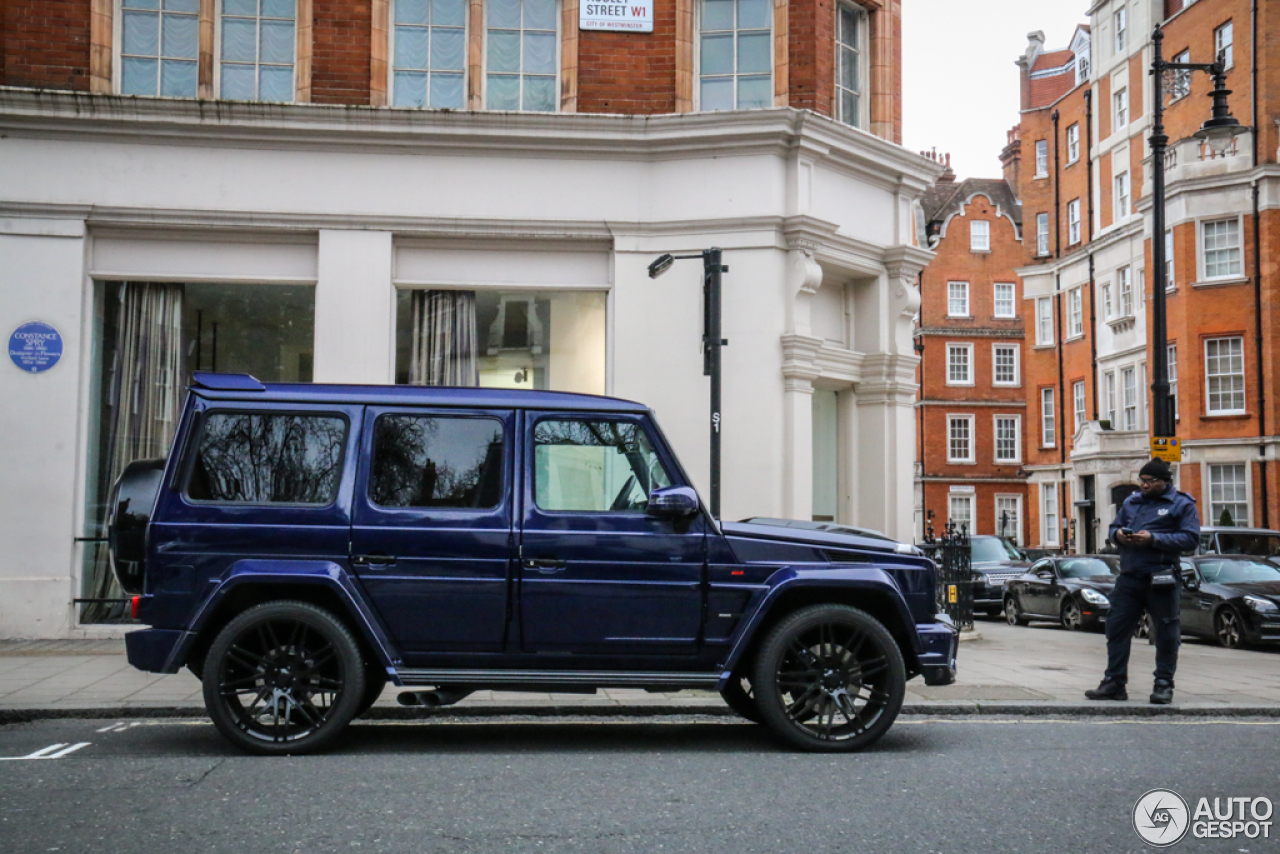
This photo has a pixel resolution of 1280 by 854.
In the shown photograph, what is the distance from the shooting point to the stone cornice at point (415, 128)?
513 inches

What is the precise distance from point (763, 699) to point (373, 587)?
2193 mm

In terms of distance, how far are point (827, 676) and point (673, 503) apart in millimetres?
1292

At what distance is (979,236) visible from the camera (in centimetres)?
Result: 6188

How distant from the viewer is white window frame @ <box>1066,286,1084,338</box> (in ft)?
153

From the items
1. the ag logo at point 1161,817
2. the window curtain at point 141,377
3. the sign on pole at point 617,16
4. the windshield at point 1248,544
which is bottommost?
the ag logo at point 1161,817

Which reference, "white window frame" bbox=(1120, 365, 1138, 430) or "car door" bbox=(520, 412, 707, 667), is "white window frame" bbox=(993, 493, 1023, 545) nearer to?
"white window frame" bbox=(1120, 365, 1138, 430)

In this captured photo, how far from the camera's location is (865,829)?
518 centimetres

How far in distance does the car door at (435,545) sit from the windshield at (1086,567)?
55.0ft

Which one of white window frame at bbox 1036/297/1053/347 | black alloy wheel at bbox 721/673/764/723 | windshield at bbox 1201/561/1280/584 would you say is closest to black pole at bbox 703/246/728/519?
black alloy wheel at bbox 721/673/764/723

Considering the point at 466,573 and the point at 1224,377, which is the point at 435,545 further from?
the point at 1224,377

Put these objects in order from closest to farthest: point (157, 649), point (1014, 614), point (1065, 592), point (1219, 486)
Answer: point (157, 649), point (1065, 592), point (1014, 614), point (1219, 486)

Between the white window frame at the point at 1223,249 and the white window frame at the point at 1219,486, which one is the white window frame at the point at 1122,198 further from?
the white window frame at the point at 1219,486

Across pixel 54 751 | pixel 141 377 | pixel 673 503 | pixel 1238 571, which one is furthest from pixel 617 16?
pixel 1238 571

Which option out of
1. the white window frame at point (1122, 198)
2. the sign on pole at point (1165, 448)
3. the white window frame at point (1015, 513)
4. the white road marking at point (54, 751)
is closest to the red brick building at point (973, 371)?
the white window frame at point (1015, 513)
